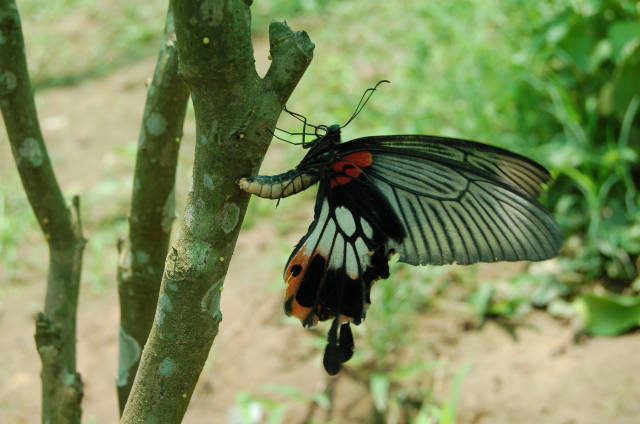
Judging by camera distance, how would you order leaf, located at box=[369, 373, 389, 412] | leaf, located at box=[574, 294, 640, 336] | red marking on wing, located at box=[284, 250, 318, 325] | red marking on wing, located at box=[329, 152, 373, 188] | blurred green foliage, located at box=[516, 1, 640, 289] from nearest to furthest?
red marking on wing, located at box=[284, 250, 318, 325]
red marking on wing, located at box=[329, 152, 373, 188]
leaf, located at box=[369, 373, 389, 412]
leaf, located at box=[574, 294, 640, 336]
blurred green foliage, located at box=[516, 1, 640, 289]

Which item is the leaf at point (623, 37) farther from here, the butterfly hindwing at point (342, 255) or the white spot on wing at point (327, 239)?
the white spot on wing at point (327, 239)

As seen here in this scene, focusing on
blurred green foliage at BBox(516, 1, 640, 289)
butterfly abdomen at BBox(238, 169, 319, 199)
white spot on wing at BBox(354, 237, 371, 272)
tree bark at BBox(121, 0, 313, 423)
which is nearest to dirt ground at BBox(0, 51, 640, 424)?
blurred green foliage at BBox(516, 1, 640, 289)

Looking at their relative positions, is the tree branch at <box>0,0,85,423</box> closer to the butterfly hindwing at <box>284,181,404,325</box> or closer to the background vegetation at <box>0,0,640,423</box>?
the butterfly hindwing at <box>284,181,404,325</box>

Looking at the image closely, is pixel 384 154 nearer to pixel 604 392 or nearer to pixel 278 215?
pixel 604 392

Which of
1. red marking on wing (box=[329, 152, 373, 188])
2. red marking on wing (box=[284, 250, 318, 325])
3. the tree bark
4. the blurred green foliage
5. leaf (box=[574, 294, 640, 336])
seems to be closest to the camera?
the tree bark

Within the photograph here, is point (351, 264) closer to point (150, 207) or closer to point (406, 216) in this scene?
point (406, 216)

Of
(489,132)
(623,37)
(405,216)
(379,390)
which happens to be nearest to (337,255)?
(405,216)

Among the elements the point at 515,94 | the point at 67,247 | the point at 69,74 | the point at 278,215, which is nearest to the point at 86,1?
the point at 69,74
